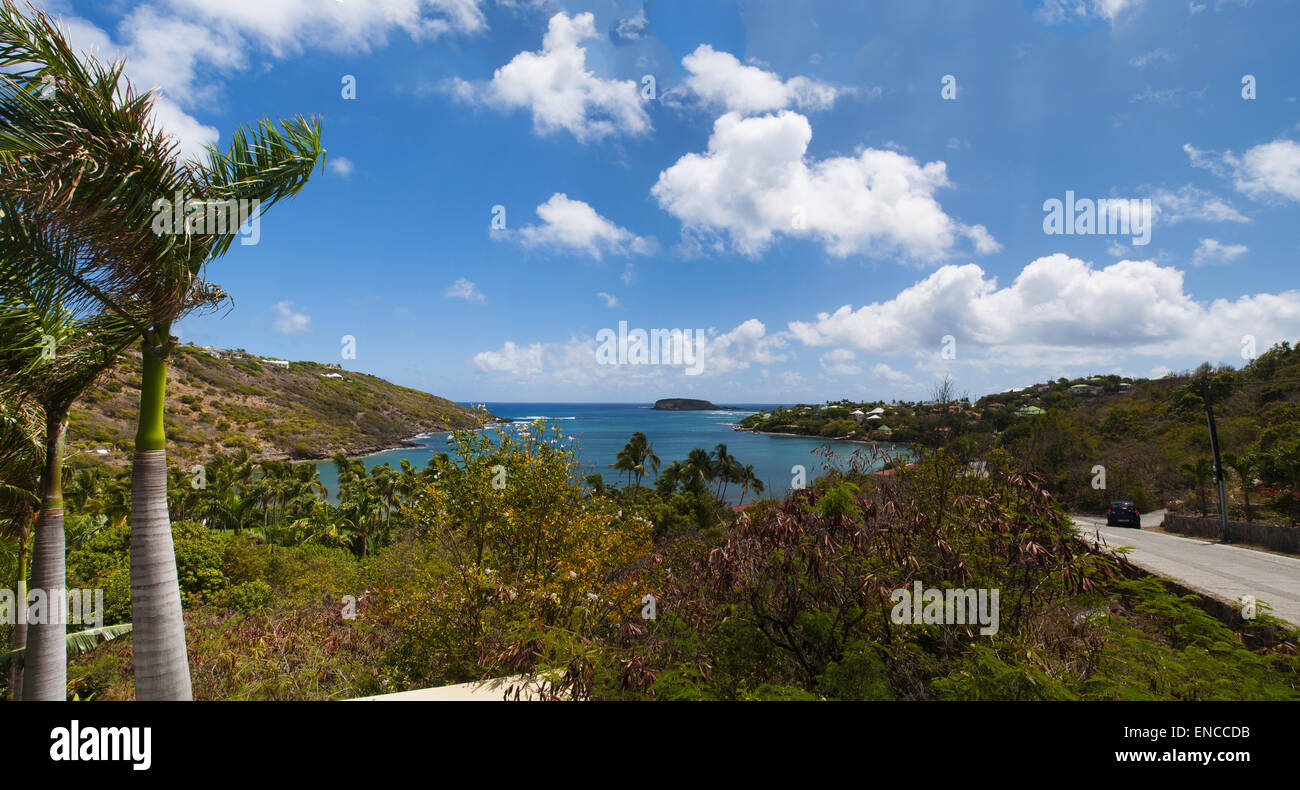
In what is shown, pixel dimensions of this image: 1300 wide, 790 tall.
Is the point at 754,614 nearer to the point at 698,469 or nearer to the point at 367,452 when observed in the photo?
the point at 698,469

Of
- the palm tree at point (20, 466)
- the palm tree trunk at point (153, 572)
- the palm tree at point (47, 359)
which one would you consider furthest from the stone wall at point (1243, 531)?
the palm tree at point (20, 466)

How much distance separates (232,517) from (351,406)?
3411 inches

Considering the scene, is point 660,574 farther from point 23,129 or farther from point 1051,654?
point 23,129

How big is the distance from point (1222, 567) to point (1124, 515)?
35.9 ft

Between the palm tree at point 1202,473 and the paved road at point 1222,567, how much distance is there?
4057 mm

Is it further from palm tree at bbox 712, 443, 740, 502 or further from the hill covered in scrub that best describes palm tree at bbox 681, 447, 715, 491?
the hill covered in scrub

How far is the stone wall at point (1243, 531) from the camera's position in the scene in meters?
16.2

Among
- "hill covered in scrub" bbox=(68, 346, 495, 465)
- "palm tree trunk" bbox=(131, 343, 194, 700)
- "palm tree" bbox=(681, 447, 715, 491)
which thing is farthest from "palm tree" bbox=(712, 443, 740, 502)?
"palm tree trunk" bbox=(131, 343, 194, 700)

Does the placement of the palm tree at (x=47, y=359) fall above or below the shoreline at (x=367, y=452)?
above

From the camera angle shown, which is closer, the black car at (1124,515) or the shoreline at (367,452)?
the black car at (1124,515)

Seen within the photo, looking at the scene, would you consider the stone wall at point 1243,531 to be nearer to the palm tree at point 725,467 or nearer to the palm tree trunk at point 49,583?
the palm tree trunk at point 49,583

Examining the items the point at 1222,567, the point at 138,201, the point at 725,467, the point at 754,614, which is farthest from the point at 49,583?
the point at 725,467
